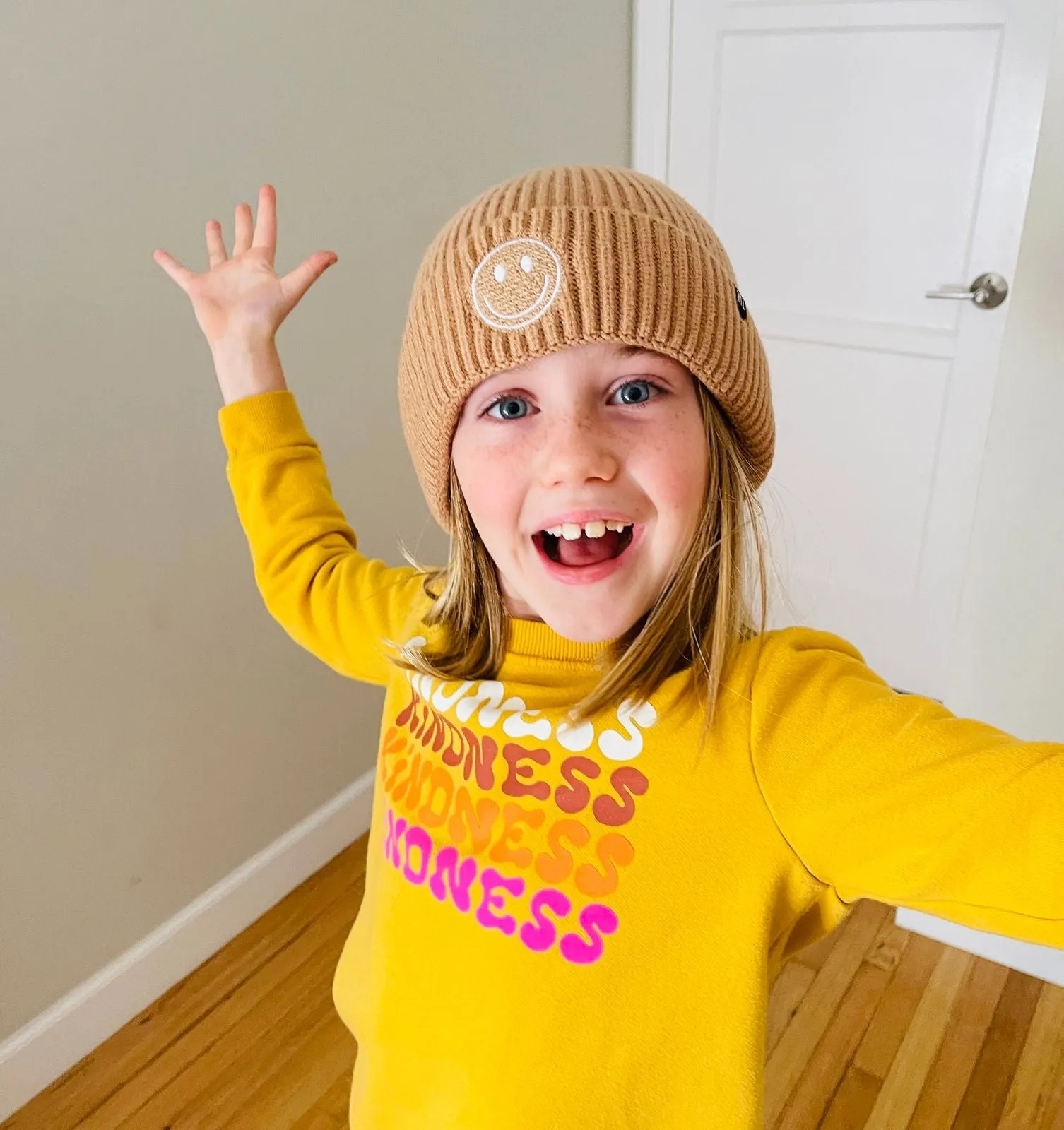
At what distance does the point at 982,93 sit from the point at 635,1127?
2.11m

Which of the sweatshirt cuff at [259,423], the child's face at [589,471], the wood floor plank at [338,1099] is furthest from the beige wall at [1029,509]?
the wood floor plank at [338,1099]

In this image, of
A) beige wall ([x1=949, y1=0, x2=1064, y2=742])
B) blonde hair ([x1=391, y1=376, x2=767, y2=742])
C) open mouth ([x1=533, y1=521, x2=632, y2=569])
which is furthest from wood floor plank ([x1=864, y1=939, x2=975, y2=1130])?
open mouth ([x1=533, y1=521, x2=632, y2=569])

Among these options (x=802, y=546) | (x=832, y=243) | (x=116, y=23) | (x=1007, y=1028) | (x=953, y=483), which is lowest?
(x=1007, y=1028)

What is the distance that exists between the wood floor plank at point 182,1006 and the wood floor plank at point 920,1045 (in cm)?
108

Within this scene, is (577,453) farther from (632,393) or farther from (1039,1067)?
(1039,1067)

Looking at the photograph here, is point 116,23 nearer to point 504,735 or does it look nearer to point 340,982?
point 504,735

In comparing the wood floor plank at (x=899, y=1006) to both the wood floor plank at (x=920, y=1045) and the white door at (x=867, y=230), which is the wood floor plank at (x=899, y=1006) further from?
the white door at (x=867, y=230)

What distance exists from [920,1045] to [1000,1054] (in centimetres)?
13

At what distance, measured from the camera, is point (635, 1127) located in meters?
0.71

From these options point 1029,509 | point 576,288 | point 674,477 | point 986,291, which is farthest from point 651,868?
point 986,291

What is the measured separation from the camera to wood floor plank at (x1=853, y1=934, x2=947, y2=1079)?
1.56m

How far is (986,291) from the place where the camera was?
2.07 metres

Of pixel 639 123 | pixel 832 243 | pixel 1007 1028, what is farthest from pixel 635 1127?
pixel 639 123

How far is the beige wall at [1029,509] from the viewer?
4.24ft
